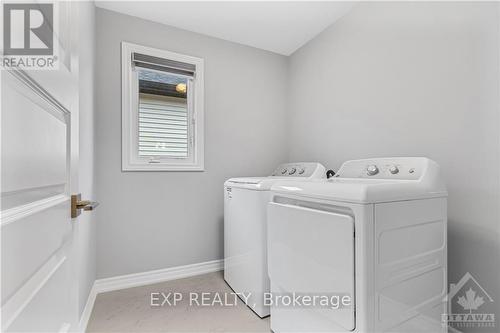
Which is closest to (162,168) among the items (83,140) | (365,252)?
(83,140)

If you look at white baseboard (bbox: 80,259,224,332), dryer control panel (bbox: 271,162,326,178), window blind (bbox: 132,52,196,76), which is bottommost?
white baseboard (bbox: 80,259,224,332)

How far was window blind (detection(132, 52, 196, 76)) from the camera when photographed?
2.21 meters

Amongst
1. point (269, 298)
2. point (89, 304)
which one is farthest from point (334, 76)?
point (89, 304)

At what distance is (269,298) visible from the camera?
1692 mm

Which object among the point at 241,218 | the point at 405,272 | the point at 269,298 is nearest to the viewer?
the point at 405,272

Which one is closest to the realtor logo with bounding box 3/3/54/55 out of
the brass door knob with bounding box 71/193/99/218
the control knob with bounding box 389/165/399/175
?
the brass door knob with bounding box 71/193/99/218

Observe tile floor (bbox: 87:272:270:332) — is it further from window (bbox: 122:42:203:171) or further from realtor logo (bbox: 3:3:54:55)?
realtor logo (bbox: 3:3:54:55)

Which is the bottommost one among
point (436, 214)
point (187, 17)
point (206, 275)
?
point (206, 275)

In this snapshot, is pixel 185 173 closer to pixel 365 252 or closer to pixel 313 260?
pixel 313 260

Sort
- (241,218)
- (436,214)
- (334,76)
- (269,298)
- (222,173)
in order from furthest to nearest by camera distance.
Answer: (222,173), (334,76), (241,218), (269,298), (436,214)

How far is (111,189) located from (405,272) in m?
2.11

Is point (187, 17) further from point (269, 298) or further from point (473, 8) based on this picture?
point (269, 298)
